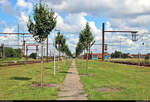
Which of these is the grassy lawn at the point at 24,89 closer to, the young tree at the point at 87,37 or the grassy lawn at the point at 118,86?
the grassy lawn at the point at 118,86

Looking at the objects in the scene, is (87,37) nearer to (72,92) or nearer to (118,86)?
(118,86)

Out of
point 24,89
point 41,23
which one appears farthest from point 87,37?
point 24,89

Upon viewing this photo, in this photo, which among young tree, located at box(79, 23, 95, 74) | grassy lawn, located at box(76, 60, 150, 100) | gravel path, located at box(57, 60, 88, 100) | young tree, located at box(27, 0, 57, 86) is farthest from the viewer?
young tree, located at box(79, 23, 95, 74)

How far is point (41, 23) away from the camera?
536 inches

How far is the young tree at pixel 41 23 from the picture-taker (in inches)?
540

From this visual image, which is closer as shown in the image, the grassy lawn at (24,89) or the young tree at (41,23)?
the grassy lawn at (24,89)

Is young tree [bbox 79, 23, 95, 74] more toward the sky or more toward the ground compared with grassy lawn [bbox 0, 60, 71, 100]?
more toward the sky

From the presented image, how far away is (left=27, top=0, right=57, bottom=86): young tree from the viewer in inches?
540

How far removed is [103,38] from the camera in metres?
52.3

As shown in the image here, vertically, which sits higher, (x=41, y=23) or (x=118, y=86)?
(x=41, y=23)

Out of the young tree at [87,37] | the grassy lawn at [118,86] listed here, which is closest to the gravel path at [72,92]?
the grassy lawn at [118,86]

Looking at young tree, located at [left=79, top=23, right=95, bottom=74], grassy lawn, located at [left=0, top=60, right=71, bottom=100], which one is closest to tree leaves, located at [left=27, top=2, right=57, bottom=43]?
grassy lawn, located at [left=0, top=60, right=71, bottom=100]

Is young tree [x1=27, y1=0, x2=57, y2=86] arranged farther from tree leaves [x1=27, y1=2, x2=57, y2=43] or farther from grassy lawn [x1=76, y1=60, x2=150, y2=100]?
grassy lawn [x1=76, y1=60, x2=150, y2=100]

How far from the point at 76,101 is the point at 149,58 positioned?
169 feet
